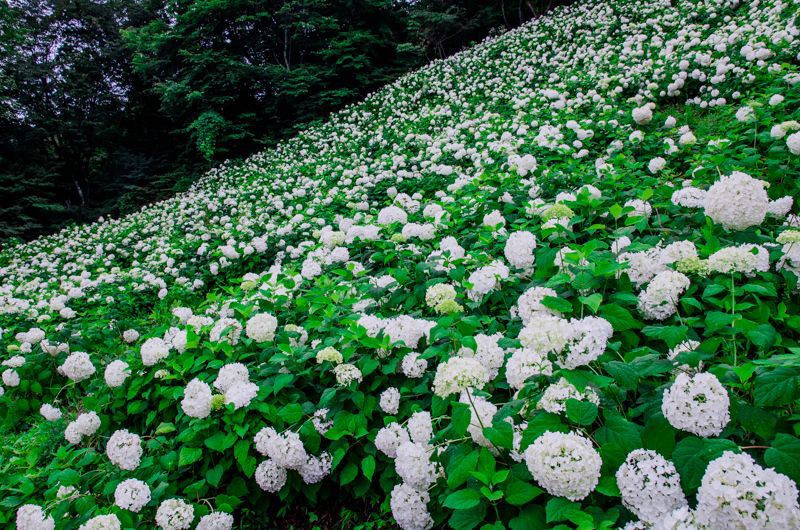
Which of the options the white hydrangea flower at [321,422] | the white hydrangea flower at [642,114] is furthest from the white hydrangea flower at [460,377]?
the white hydrangea flower at [642,114]

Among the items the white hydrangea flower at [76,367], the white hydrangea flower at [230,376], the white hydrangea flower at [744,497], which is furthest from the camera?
the white hydrangea flower at [76,367]

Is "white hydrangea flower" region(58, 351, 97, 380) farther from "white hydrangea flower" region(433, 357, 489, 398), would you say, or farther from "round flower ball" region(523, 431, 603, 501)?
"round flower ball" region(523, 431, 603, 501)

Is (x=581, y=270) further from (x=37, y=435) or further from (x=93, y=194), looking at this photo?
(x=93, y=194)

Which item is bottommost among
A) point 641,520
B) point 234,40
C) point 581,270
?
point 641,520

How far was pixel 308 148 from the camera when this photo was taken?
13539 millimetres

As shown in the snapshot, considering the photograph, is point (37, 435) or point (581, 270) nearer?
point (581, 270)

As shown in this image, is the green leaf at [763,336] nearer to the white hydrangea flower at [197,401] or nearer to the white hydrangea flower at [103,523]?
the white hydrangea flower at [197,401]

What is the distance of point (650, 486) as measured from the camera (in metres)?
1.16

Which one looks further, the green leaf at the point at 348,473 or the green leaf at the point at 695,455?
Answer: the green leaf at the point at 348,473

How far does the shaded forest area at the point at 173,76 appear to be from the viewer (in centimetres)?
1611

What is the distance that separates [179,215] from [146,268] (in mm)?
4226

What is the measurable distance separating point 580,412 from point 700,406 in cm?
33

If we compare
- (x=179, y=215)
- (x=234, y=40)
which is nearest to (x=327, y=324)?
(x=179, y=215)

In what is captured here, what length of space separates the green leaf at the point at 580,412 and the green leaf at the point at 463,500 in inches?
16.4
